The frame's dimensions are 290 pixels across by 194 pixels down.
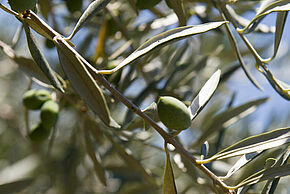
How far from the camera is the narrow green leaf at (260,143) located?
87 centimetres

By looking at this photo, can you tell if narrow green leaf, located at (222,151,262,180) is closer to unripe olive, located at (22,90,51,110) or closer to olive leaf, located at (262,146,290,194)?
olive leaf, located at (262,146,290,194)

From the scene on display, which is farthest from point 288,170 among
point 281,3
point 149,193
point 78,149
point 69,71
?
point 78,149

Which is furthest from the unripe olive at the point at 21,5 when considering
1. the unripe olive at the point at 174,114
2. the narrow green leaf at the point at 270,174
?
the narrow green leaf at the point at 270,174

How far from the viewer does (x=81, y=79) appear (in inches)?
32.6

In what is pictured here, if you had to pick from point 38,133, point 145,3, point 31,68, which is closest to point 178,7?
point 145,3

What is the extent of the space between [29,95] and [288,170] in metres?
0.79

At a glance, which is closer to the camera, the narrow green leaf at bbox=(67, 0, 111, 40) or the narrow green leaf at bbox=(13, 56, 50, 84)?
the narrow green leaf at bbox=(67, 0, 111, 40)

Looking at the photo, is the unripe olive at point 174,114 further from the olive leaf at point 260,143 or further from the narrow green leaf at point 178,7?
the narrow green leaf at point 178,7

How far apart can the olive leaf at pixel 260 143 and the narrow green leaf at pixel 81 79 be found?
0.86 ft

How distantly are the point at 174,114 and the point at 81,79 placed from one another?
20cm

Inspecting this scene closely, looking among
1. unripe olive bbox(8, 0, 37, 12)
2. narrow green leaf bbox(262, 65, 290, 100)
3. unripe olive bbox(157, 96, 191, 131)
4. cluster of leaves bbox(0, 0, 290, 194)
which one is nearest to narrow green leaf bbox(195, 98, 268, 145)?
cluster of leaves bbox(0, 0, 290, 194)

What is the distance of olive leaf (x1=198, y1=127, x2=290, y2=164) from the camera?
87 cm

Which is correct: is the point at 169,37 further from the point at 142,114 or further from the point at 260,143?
the point at 260,143

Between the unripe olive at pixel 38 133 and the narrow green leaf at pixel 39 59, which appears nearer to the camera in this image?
the narrow green leaf at pixel 39 59
